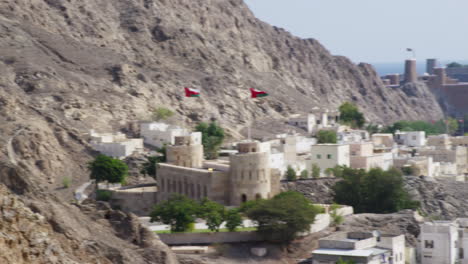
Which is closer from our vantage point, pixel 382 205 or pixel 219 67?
pixel 382 205

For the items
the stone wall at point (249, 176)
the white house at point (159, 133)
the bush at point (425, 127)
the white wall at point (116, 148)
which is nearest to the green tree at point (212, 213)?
the stone wall at point (249, 176)

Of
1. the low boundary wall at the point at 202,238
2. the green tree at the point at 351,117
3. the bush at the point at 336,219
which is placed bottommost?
the low boundary wall at the point at 202,238

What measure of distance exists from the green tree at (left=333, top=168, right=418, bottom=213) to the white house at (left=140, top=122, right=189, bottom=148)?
73.2 feet

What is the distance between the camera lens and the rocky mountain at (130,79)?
82.7m

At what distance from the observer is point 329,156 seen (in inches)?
3356

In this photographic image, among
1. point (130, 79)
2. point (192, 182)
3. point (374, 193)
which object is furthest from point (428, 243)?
point (130, 79)

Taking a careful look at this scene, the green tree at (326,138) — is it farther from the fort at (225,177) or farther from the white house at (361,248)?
the white house at (361,248)

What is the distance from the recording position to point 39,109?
9381 centimetres

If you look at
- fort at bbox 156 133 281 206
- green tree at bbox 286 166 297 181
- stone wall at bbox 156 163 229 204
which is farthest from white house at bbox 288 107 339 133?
stone wall at bbox 156 163 229 204

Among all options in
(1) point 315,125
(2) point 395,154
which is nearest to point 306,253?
(2) point 395,154

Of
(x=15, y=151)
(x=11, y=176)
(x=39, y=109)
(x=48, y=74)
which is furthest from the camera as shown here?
(x=48, y=74)

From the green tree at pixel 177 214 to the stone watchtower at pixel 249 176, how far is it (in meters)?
4.57

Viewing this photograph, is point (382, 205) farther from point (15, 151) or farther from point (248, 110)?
point (248, 110)

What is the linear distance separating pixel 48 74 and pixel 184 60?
2670 centimetres
